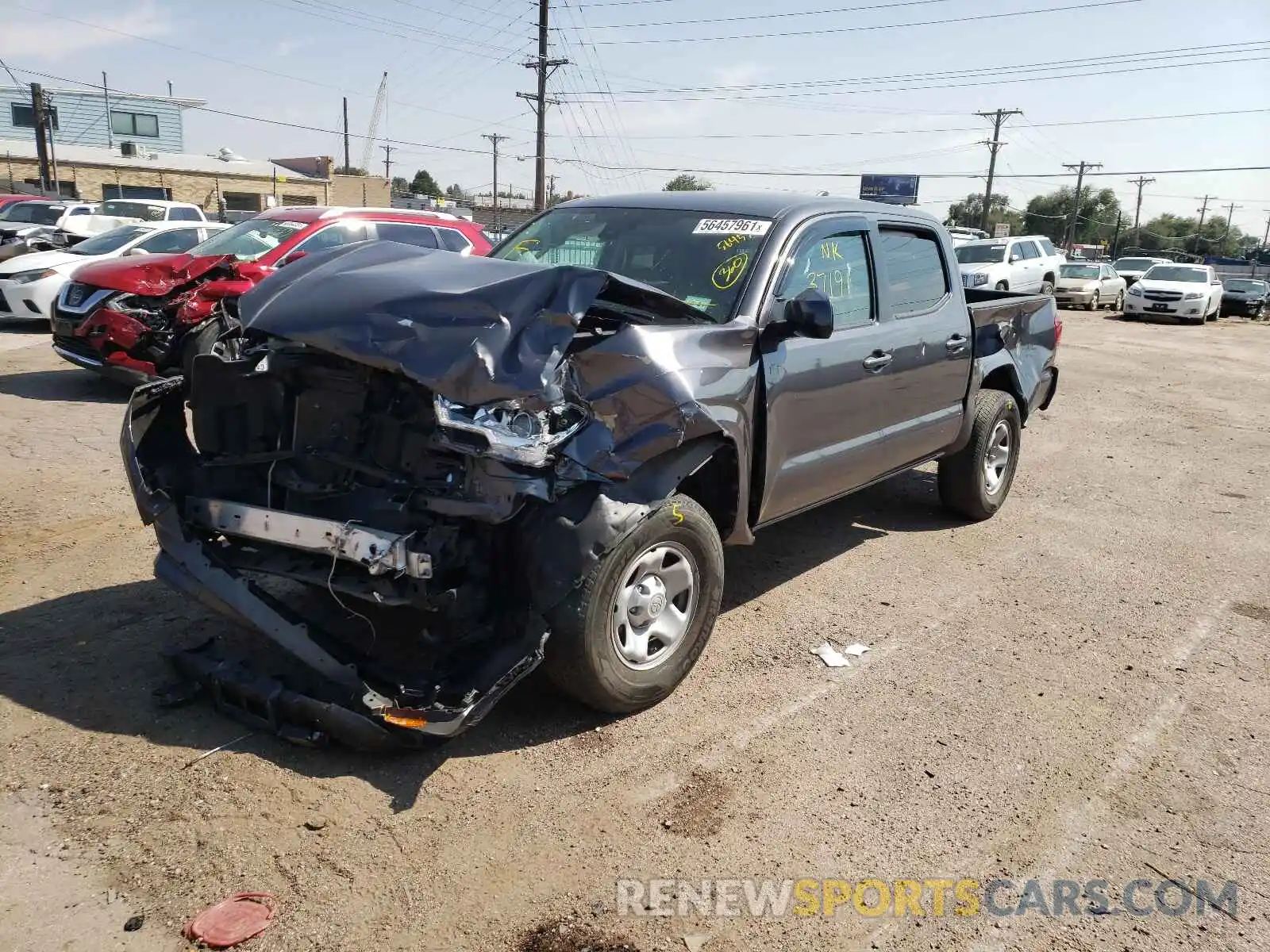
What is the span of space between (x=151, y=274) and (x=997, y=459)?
728cm

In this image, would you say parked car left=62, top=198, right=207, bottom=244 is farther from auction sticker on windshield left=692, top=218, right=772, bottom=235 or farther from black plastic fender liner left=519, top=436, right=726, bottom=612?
black plastic fender liner left=519, top=436, right=726, bottom=612

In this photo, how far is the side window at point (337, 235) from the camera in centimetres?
984

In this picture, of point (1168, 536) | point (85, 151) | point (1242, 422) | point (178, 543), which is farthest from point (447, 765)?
point (85, 151)

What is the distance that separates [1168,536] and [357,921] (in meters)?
5.90

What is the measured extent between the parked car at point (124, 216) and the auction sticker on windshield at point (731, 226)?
16387mm

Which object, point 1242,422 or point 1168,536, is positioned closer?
point 1168,536

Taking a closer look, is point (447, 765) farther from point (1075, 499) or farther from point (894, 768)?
point (1075, 499)

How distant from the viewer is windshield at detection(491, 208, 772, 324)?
4.25m

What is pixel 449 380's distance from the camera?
10.2ft

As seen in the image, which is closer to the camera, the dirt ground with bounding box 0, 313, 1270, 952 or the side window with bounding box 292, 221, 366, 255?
the dirt ground with bounding box 0, 313, 1270, 952

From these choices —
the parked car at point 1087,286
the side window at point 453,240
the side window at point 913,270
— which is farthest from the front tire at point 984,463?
the parked car at point 1087,286

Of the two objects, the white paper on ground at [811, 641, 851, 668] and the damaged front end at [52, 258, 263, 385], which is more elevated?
the damaged front end at [52, 258, 263, 385]

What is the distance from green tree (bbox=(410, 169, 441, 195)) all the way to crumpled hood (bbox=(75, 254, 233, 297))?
8550 centimetres

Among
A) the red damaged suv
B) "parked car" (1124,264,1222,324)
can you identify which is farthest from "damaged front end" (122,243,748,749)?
"parked car" (1124,264,1222,324)
